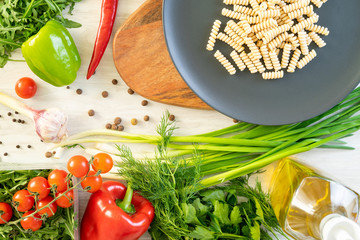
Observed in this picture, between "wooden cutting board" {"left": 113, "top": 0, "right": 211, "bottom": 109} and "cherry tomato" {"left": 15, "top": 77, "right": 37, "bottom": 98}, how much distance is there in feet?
1.22

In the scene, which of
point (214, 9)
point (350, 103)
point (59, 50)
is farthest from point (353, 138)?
point (59, 50)

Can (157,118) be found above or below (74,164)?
above

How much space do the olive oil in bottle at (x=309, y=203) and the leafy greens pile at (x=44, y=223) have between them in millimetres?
821

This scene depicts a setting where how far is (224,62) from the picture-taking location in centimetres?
133

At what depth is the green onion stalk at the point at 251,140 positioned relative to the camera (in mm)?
1425

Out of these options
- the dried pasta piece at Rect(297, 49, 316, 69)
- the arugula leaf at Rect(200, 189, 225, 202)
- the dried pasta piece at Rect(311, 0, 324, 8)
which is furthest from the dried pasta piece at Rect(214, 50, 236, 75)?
the arugula leaf at Rect(200, 189, 225, 202)

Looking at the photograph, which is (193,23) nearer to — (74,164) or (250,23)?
(250,23)

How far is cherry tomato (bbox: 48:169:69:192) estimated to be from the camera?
4.26 ft

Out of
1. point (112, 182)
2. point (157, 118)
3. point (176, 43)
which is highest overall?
point (176, 43)

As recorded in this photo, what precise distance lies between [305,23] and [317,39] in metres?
0.08

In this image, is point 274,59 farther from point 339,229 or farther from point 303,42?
point 339,229

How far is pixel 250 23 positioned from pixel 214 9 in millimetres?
144

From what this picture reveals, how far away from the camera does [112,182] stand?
1.45m

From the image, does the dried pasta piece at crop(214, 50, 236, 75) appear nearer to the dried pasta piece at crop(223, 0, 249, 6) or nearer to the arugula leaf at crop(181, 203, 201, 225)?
the dried pasta piece at crop(223, 0, 249, 6)
